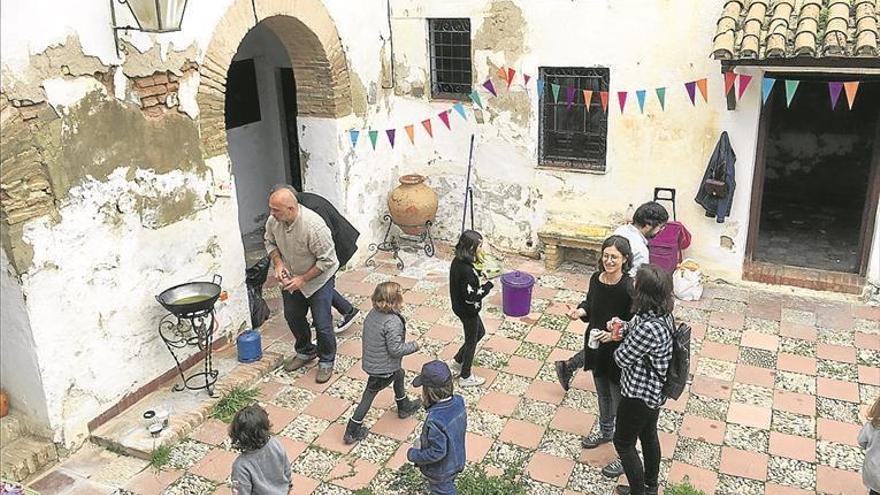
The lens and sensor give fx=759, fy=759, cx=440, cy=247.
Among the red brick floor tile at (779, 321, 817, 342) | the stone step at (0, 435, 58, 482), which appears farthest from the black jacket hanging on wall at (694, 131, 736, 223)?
the stone step at (0, 435, 58, 482)

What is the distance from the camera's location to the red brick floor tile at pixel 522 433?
6.07 meters

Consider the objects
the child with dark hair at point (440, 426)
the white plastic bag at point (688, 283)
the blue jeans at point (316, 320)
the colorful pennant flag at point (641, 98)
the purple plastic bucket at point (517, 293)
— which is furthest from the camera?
the colorful pennant flag at point (641, 98)

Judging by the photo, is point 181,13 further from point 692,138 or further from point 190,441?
point 692,138

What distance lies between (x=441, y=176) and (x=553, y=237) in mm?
1762

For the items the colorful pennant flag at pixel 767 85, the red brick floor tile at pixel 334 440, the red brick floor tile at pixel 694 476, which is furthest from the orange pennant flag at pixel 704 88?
the red brick floor tile at pixel 334 440

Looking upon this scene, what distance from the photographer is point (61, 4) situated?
546 centimetres

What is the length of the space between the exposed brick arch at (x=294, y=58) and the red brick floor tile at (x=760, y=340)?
5099 mm

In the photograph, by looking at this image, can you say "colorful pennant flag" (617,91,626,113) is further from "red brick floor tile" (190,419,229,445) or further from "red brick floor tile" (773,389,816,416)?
"red brick floor tile" (190,419,229,445)

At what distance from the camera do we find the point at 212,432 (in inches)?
247

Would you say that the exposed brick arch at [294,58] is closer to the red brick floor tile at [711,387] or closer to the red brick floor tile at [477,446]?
the red brick floor tile at [477,446]

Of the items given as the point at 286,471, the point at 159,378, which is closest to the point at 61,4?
the point at 159,378

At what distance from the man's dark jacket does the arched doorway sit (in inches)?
32.9

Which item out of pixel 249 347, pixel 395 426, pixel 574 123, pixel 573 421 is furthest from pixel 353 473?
pixel 574 123

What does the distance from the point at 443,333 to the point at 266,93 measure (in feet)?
15.8
